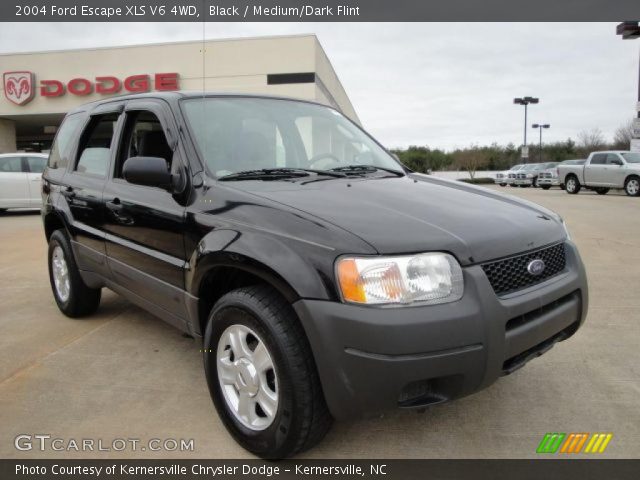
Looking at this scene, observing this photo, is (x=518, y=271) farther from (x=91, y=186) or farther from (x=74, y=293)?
(x=74, y=293)

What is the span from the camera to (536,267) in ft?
7.73

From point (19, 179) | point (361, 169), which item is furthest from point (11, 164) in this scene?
point (361, 169)

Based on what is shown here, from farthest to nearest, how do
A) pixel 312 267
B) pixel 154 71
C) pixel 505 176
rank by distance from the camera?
pixel 505 176, pixel 154 71, pixel 312 267

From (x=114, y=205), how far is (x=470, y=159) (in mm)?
48091

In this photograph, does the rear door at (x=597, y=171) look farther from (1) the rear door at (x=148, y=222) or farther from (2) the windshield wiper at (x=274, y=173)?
(1) the rear door at (x=148, y=222)

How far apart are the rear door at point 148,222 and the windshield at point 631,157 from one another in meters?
19.8

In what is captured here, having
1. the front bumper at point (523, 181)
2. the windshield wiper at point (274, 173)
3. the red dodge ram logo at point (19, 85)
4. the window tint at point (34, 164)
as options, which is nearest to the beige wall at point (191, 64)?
the red dodge ram logo at point (19, 85)

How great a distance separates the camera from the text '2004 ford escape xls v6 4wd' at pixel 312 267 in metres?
1.98

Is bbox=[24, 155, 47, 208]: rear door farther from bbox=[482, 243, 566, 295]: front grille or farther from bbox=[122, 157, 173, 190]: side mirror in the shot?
bbox=[482, 243, 566, 295]: front grille

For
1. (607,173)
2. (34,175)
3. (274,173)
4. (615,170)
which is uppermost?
(615,170)

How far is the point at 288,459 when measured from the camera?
2.33 m

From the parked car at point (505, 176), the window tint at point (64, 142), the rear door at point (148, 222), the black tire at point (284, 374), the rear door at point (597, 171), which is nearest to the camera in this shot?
the black tire at point (284, 374)

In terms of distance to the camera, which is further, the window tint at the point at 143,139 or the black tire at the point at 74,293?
the black tire at the point at 74,293

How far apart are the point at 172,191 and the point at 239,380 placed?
1065 millimetres
